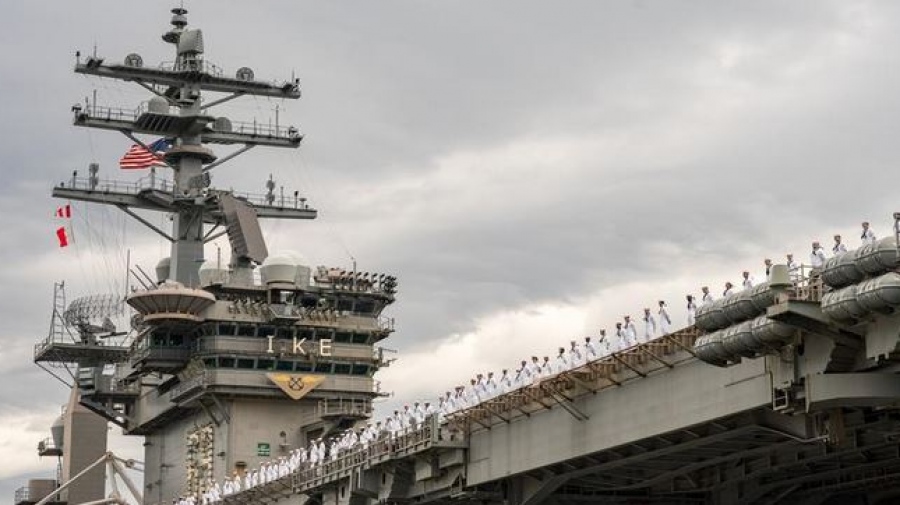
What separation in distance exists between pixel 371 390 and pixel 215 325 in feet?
22.8

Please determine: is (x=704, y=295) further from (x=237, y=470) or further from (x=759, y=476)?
(x=237, y=470)

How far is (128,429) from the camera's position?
231 ft

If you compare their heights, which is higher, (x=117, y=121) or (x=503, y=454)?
(x=117, y=121)

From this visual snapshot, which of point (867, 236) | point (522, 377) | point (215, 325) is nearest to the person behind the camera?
point (867, 236)

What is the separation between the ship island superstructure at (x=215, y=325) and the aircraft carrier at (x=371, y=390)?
3.8 inches

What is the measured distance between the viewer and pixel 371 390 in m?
63.3

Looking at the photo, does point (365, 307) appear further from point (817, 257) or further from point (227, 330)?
point (817, 257)

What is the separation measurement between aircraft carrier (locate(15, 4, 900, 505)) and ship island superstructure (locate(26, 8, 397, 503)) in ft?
0.31

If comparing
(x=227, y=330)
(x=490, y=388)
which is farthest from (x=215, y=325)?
(x=490, y=388)

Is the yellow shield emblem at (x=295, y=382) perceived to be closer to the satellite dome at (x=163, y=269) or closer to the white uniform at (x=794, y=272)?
the satellite dome at (x=163, y=269)

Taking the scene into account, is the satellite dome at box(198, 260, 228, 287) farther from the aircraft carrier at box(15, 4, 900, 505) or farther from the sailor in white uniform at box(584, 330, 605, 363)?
the sailor in white uniform at box(584, 330, 605, 363)

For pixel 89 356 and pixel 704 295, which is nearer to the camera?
pixel 704 295

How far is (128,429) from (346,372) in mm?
13109

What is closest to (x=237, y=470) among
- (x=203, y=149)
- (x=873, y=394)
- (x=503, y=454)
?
(x=203, y=149)
